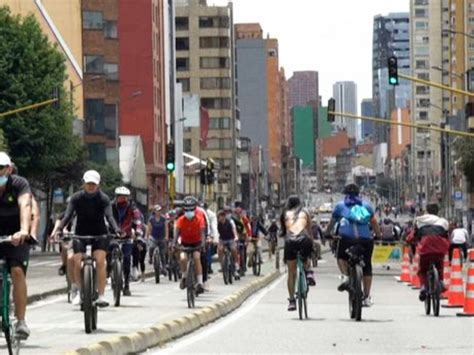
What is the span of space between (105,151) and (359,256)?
90.6 meters

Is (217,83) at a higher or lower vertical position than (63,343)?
higher

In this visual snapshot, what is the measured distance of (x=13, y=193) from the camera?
1459 centimetres

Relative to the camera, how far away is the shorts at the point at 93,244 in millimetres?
19422

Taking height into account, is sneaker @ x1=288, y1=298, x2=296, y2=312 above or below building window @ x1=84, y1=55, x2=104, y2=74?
below

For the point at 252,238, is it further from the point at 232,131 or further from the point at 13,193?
the point at 232,131

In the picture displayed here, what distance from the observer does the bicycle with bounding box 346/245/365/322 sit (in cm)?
2153

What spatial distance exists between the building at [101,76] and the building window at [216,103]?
6112 cm

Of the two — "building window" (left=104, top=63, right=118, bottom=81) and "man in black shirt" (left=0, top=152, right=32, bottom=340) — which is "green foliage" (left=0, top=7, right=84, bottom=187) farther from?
"man in black shirt" (left=0, top=152, right=32, bottom=340)

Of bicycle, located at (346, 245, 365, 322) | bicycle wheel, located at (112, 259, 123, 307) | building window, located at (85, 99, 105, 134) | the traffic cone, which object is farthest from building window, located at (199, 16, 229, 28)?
bicycle, located at (346, 245, 365, 322)

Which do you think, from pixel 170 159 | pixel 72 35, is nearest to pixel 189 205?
pixel 170 159

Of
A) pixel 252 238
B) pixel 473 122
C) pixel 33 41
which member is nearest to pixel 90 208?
pixel 252 238

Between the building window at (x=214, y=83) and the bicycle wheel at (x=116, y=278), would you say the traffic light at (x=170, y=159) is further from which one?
the building window at (x=214, y=83)

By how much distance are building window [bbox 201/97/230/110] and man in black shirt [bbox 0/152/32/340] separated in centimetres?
16407

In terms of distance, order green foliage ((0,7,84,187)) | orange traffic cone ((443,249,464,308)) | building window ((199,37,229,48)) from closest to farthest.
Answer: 1. orange traffic cone ((443,249,464,308))
2. green foliage ((0,7,84,187))
3. building window ((199,37,229,48))
